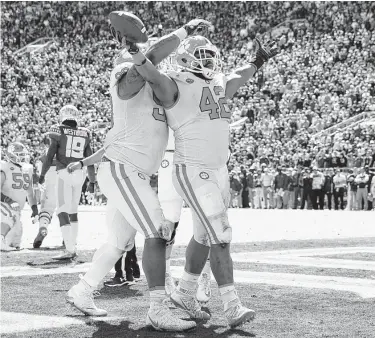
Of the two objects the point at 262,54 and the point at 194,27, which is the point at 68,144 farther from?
the point at 194,27

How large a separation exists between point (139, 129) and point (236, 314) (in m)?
1.38

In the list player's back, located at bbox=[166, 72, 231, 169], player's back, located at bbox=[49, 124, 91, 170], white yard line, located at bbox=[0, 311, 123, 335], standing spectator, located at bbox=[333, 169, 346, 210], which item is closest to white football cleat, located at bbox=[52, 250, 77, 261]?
player's back, located at bbox=[49, 124, 91, 170]

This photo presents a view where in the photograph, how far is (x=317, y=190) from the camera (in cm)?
2575

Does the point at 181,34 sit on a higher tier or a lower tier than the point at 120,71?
higher

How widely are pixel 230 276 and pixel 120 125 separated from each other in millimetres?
1258

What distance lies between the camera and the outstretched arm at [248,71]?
5887 mm

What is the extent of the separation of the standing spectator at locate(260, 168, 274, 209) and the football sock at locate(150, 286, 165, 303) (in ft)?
74.2

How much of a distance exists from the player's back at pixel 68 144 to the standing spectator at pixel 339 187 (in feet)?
52.7

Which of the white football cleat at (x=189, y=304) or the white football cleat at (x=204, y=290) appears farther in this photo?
the white football cleat at (x=204, y=290)

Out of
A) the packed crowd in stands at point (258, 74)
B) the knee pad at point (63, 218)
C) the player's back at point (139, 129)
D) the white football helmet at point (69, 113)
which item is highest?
the packed crowd in stands at point (258, 74)

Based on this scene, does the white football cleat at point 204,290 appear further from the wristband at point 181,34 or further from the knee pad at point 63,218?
the knee pad at point 63,218

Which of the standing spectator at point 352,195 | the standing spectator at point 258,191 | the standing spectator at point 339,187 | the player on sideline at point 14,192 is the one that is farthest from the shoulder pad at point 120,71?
the standing spectator at point 258,191

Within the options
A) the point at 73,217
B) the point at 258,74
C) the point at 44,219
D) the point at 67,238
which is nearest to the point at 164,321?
the point at 67,238

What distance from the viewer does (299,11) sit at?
126ft
